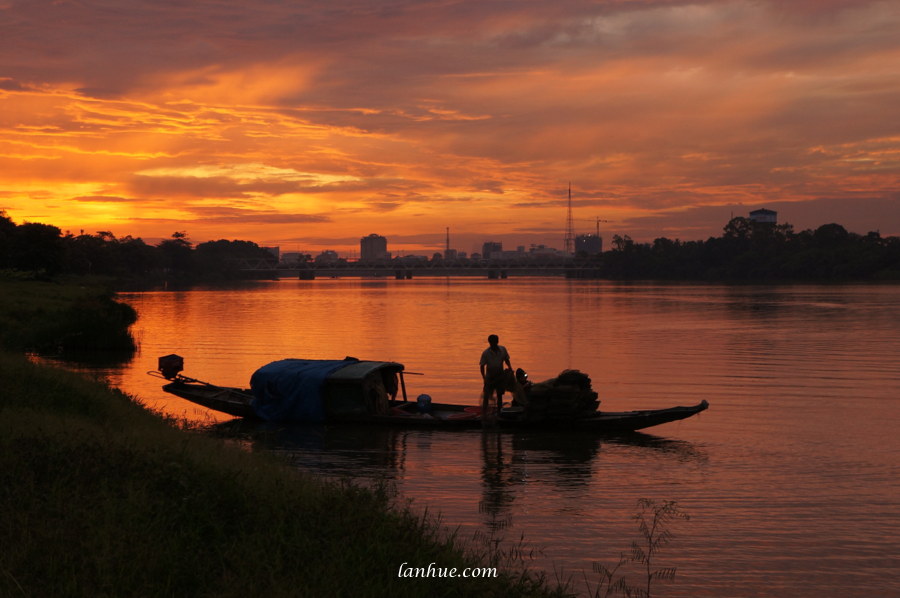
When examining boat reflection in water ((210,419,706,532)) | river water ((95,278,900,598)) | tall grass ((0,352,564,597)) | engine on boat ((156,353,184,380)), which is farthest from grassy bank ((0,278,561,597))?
engine on boat ((156,353,184,380))

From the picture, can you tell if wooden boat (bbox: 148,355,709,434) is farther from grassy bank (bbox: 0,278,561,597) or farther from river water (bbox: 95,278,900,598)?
grassy bank (bbox: 0,278,561,597)

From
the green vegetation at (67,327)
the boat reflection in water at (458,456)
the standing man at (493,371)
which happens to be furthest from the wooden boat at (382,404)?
the green vegetation at (67,327)

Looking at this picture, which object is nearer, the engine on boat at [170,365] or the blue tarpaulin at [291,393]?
the blue tarpaulin at [291,393]

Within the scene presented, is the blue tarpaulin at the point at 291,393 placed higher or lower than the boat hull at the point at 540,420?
higher

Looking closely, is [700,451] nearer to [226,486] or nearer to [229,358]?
[226,486]

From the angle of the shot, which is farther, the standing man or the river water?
the standing man

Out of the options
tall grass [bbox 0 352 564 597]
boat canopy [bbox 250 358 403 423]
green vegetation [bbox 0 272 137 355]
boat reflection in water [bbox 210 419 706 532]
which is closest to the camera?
tall grass [bbox 0 352 564 597]

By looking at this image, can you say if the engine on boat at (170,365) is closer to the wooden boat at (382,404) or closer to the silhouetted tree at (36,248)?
the wooden boat at (382,404)

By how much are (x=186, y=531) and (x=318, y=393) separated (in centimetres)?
1327

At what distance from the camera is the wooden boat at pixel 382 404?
2247 cm

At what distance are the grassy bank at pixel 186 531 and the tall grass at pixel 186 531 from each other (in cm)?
2

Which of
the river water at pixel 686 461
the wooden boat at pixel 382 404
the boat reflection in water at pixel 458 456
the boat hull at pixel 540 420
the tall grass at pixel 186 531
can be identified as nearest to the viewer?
the tall grass at pixel 186 531

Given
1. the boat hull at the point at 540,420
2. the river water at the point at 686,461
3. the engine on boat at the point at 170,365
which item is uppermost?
the engine on boat at the point at 170,365

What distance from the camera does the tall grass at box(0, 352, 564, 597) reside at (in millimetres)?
9203
